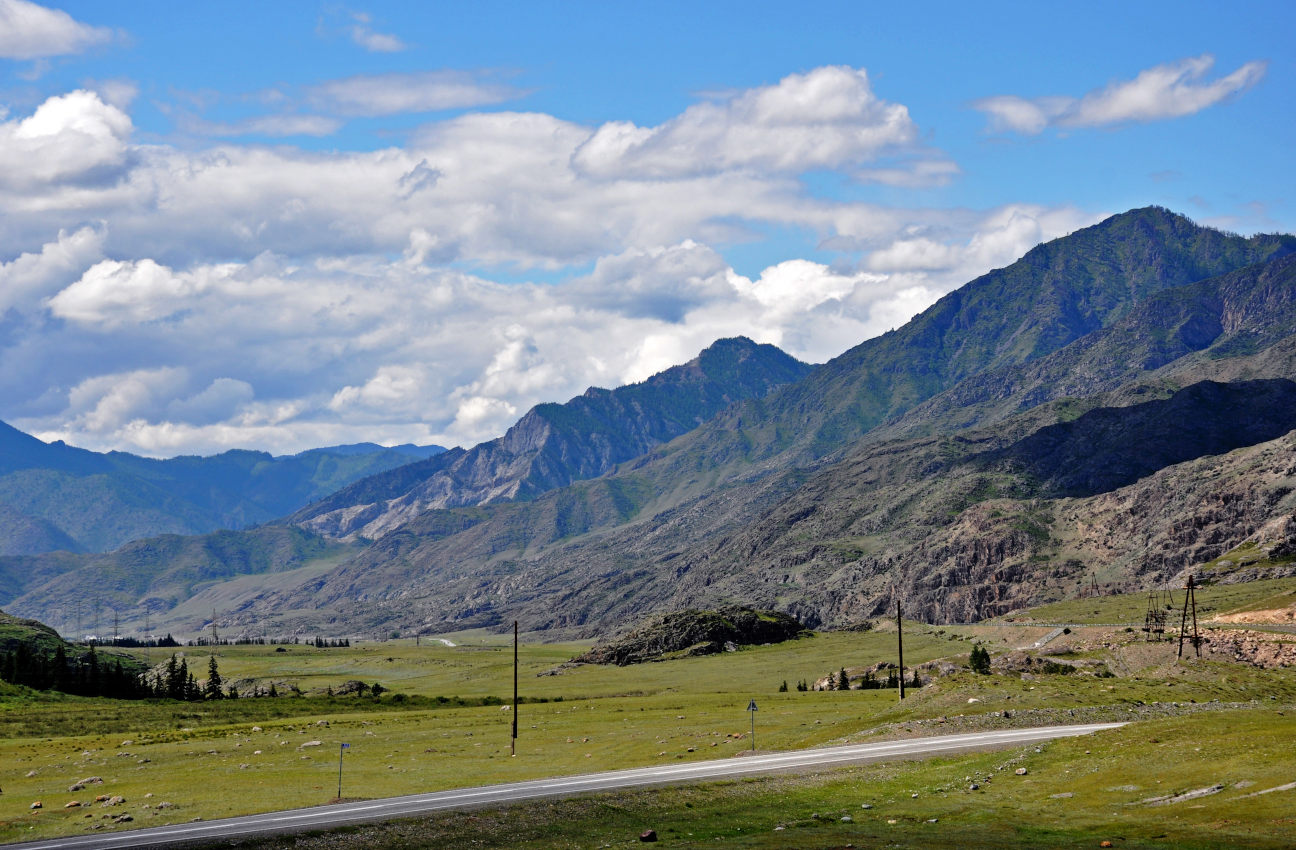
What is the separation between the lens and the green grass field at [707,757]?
50.2m

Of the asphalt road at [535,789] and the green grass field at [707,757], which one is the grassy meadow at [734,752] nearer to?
the green grass field at [707,757]

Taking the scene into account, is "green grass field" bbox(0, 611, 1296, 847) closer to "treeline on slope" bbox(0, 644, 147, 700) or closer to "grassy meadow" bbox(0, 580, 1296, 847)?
"grassy meadow" bbox(0, 580, 1296, 847)

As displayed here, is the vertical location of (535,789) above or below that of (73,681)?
above

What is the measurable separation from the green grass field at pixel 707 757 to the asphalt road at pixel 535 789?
11.9ft

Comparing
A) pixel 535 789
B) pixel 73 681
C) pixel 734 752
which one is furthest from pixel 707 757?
pixel 73 681

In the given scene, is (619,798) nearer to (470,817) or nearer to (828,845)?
(470,817)

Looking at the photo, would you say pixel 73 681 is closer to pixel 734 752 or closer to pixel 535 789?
pixel 734 752

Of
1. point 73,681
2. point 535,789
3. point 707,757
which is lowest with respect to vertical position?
point 73,681

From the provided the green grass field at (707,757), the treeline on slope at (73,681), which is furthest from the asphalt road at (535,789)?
the treeline on slope at (73,681)

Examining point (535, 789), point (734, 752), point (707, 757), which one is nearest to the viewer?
point (535, 789)

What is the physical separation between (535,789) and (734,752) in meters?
21.9

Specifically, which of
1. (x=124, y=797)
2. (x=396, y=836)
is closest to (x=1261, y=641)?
(x=396, y=836)

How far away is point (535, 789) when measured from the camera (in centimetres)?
6725

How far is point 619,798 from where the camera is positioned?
6109 cm
